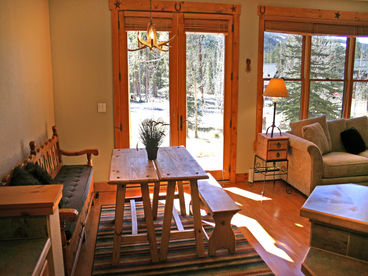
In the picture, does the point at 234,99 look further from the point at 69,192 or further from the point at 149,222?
the point at 69,192

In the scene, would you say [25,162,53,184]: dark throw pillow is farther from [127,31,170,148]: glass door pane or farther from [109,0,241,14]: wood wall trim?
[109,0,241,14]: wood wall trim

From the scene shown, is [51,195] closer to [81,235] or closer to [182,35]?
[81,235]

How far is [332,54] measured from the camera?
193 inches

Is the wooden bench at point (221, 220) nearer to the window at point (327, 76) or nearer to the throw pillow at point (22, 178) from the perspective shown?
the throw pillow at point (22, 178)

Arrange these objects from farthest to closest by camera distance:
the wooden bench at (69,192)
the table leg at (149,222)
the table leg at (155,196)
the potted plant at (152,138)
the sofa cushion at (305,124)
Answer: the sofa cushion at (305,124), the table leg at (155,196), the potted plant at (152,138), the table leg at (149,222), the wooden bench at (69,192)

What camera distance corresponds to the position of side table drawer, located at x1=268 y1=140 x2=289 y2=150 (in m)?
4.34

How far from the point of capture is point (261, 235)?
126 inches

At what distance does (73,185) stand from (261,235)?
194cm

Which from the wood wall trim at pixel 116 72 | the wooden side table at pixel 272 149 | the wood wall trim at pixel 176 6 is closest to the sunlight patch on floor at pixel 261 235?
the wooden side table at pixel 272 149

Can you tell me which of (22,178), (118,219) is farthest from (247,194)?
(22,178)

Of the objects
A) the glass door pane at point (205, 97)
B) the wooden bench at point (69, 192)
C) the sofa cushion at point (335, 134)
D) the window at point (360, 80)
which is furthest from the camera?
the window at point (360, 80)

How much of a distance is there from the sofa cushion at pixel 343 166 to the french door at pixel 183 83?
1.30 metres

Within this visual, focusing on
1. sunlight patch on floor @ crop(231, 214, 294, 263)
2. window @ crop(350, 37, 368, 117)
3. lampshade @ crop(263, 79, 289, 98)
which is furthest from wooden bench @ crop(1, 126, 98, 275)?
window @ crop(350, 37, 368, 117)

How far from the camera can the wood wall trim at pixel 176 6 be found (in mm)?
4113
